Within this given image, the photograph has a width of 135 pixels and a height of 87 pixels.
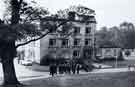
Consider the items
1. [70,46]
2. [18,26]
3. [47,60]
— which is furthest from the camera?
[47,60]

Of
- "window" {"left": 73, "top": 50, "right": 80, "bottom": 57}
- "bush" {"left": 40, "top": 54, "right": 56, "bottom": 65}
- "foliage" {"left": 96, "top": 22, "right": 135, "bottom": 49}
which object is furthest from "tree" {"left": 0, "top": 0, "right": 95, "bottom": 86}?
"foliage" {"left": 96, "top": 22, "right": 135, "bottom": 49}

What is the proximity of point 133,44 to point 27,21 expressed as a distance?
134ft

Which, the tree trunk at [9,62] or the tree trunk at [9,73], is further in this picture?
the tree trunk at [9,73]

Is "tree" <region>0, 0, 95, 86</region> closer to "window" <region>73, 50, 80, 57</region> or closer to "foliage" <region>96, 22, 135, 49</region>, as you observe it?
"window" <region>73, 50, 80, 57</region>

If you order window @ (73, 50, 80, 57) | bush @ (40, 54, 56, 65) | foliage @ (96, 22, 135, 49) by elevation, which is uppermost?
foliage @ (96, 22, 135, 49)

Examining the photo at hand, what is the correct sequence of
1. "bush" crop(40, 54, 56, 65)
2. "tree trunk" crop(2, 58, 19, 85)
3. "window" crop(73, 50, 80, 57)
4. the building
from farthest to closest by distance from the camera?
"bush" crop(40, 54, 56, 65), "window" crop(73, 50, 80, 57), the building, "tree trunk" crop(2, 58, 19, 85)

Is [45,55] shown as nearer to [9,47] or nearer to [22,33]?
[9,47]

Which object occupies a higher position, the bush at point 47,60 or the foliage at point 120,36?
the foliage at point 120,36

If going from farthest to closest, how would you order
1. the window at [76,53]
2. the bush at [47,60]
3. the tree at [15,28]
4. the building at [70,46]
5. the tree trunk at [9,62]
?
the bush at [47,60] < the window at [76,53] < the building at [70,46] < the tree trunk at [9,62] < the tree at [15,28]

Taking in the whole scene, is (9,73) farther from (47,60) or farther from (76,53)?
(47,60)

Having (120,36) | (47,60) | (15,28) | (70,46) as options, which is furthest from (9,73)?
(120,36)

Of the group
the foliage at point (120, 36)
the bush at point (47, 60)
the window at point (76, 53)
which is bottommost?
the bush at point (47, 60)

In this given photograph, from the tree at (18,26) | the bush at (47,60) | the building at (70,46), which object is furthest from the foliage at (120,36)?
the tree at (18,26)

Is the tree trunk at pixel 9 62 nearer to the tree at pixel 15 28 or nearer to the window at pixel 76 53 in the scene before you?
the tree at pixel 15 28
